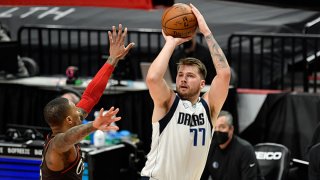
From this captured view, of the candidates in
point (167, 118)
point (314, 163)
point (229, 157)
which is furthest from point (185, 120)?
point (229, 157)

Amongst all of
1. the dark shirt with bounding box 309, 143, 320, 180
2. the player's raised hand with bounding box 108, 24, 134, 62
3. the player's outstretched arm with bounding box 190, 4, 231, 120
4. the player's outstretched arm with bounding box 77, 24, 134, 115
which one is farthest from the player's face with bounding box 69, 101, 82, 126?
the dark shirt with bounding box 309, 143, 320, 180

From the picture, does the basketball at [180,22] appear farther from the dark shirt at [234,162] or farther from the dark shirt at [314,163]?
the dark shirt at [234,162]

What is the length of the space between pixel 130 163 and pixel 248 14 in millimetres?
4609

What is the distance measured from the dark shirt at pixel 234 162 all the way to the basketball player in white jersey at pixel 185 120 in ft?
9.66

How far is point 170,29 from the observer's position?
21.2 feet

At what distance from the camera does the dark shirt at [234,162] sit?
954 cm

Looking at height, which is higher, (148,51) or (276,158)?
(148,51)

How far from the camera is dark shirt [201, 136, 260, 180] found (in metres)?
9.54

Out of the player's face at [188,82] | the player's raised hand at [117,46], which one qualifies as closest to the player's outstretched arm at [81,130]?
the player's face at [188,82]

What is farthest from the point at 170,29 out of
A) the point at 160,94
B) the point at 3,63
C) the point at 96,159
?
the point at 3,63

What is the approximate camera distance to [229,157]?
9.73 meters

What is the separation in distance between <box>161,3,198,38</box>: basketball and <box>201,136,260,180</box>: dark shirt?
3.39 metres

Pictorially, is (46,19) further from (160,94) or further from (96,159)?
(160,94)

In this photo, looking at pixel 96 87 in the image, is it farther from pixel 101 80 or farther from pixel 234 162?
pixel 234 162
